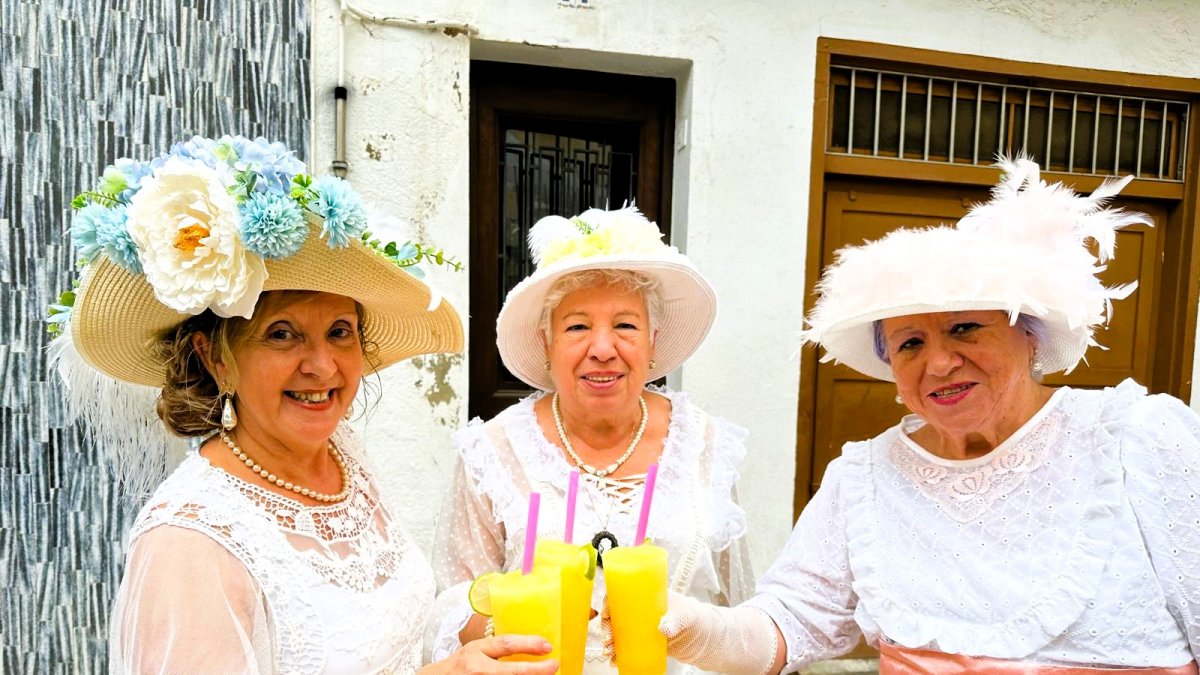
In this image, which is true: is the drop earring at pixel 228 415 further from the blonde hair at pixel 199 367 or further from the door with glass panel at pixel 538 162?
the door with glass panel at pixel 538 162

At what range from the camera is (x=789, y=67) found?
314cm

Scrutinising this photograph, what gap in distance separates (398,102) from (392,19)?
0.33m

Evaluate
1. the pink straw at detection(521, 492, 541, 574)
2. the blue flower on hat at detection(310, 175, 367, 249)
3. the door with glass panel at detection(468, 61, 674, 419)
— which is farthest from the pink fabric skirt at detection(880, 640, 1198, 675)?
the door with glass panel at detection(468, 61, 674, 419)

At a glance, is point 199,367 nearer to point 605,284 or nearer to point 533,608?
point 533,608

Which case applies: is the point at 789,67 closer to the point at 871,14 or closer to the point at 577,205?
the point at 871,14

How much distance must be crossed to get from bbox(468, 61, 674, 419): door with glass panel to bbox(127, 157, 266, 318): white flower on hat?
214 centimetres

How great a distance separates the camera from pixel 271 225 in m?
1.03

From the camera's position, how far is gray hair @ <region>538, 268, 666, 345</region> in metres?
1.80

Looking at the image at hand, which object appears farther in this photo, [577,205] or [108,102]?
[577,205]

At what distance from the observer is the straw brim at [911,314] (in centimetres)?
126

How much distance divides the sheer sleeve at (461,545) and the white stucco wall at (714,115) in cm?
119

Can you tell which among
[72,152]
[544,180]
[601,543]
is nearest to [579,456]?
[601,543]

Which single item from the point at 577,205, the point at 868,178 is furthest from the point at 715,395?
the point at 868,178

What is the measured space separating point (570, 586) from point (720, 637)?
0.49 metres
